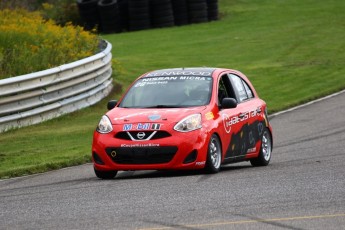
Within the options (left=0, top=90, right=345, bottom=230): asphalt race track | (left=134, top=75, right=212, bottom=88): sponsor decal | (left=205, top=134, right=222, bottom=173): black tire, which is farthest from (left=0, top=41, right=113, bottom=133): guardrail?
(left=205, top=134, right=222, bottom=173): black tire

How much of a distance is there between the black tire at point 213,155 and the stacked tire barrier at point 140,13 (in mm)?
26293

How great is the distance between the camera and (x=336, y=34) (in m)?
38.8

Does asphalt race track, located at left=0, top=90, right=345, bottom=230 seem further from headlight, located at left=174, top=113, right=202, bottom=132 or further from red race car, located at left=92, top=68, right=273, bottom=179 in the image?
headlight, located at left=174, top=113, right=202, bottom=132

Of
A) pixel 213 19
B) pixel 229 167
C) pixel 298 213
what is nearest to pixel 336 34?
pixel 213 19

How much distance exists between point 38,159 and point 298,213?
7417 millimetres

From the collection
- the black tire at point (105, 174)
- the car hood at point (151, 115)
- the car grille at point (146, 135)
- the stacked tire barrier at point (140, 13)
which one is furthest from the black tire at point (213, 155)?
the stacked tire barrier at point (140, 13)

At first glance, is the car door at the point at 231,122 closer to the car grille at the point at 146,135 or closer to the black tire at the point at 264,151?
the black tire at the point at 264,151

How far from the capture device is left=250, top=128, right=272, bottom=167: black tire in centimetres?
1580

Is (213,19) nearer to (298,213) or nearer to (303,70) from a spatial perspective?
(303,70)

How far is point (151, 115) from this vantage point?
13.8 metres

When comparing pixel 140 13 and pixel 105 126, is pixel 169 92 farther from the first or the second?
pixel 140 13

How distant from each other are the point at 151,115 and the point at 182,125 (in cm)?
43

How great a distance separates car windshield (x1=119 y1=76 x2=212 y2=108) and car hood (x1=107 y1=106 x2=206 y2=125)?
287mm

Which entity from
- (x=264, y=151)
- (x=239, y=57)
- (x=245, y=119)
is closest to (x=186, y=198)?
(x=245, y=119)
